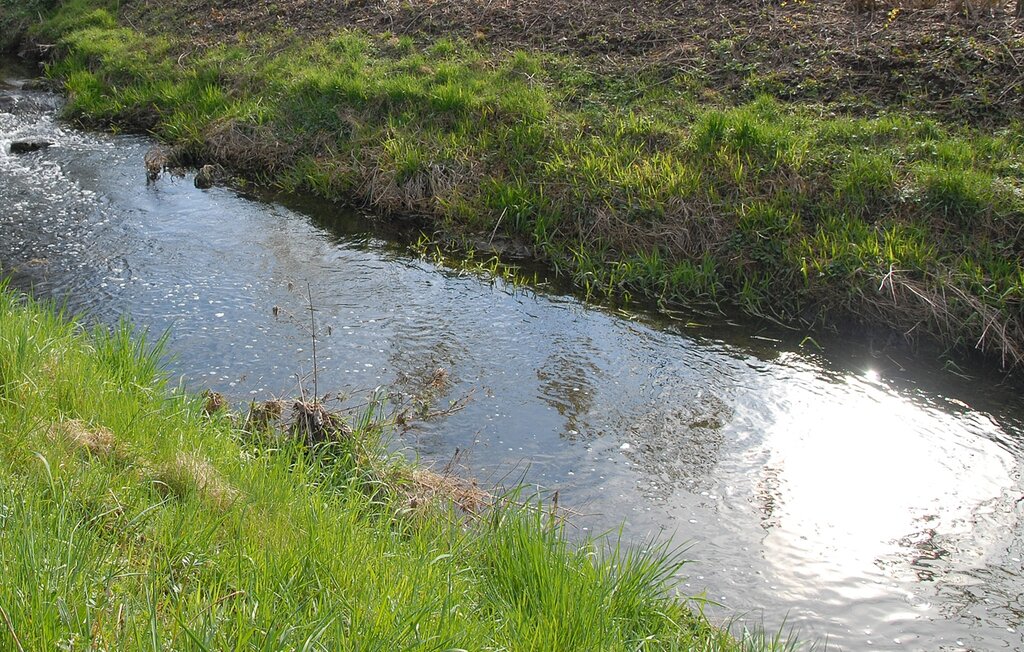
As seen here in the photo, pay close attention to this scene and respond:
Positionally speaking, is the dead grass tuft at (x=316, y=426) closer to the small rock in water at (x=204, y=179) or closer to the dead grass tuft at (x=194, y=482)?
the dead grass tuft at (x=194, y=482)

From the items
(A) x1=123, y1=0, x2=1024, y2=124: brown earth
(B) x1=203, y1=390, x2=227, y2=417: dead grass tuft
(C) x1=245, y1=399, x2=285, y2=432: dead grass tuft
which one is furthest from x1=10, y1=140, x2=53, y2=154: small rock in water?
(C) x1=245, y1=399, x2=285, y2=432: dead grass tuft

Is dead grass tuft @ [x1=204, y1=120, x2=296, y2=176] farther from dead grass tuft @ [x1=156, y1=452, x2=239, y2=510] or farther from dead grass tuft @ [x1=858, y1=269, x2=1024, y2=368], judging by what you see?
dead grass tuft @ [x1=156, y1=452, x2=239, y2=510]

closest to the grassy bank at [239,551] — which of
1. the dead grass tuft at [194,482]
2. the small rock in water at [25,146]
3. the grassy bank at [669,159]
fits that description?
the dead grass tuft at [194,482]

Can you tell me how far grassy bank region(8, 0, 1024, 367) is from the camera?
684 cm

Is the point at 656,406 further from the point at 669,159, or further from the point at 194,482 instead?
the point at 669,159

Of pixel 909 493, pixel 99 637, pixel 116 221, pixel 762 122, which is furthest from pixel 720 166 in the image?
pixel 99 637

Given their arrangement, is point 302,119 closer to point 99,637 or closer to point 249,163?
point 249,163

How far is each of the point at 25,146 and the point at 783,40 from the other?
8.62 metres

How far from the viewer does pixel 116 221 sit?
28.1ft

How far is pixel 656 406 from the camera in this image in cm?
575

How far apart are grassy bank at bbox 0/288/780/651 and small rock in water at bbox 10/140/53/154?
22.9ft

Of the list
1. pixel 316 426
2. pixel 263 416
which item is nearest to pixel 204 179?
pixel 263 416

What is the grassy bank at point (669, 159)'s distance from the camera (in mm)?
6840

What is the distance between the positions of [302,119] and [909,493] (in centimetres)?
777
